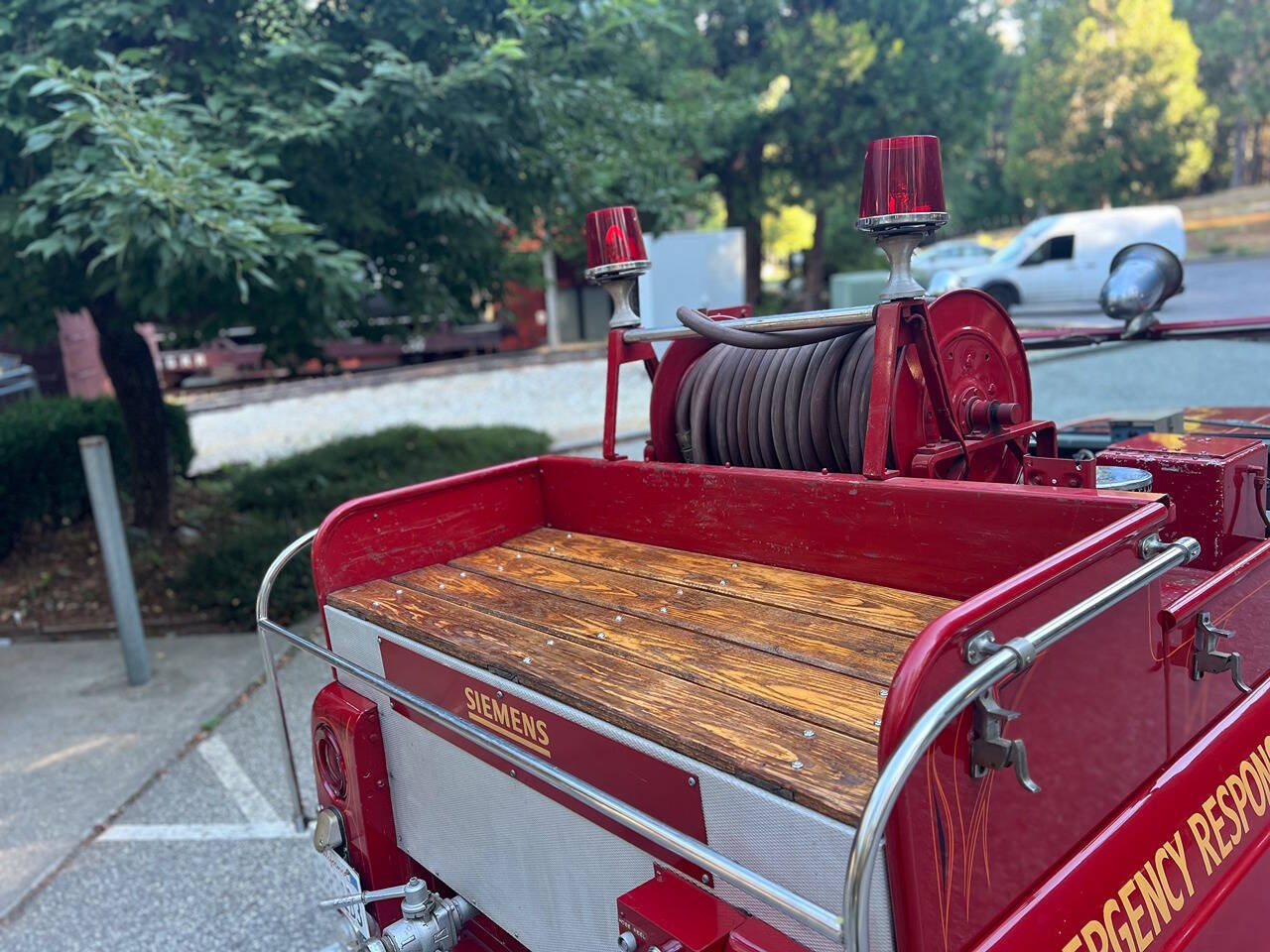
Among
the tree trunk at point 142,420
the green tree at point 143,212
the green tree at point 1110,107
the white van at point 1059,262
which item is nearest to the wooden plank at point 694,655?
the green tree at point 143,212

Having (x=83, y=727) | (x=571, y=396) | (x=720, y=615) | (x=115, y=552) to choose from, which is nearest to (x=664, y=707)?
(x=720, y=615)

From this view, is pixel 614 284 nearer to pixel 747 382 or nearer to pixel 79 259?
pixel 747 382

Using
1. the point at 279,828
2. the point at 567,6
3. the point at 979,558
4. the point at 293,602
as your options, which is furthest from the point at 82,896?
the point at 567,6

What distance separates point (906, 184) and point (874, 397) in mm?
503

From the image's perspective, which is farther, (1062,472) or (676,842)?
(1062,472)

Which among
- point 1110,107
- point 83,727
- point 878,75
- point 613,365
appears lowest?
point 83,727

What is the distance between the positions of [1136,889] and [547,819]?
1058 millimetres

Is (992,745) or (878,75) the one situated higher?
(878,75)

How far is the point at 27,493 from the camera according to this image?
742cm

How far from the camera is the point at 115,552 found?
5.30 m

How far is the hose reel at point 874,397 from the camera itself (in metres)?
2.42

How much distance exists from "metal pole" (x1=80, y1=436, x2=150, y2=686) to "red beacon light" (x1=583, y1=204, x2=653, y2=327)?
10.9 feet

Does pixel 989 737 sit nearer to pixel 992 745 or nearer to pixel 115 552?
pixel 992 745

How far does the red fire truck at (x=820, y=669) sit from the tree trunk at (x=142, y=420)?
549 cm
